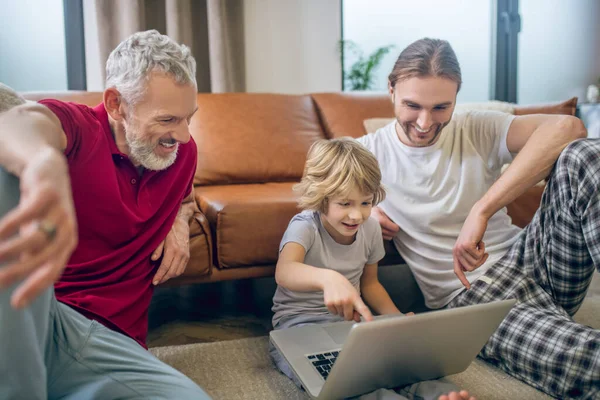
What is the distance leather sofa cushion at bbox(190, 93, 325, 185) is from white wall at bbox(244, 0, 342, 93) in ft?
2.45

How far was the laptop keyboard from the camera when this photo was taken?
109 centimetres

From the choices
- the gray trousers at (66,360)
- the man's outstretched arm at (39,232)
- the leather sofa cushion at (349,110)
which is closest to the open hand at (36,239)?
the man's outstretched arm at (39,232)

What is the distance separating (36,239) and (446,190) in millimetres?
1159

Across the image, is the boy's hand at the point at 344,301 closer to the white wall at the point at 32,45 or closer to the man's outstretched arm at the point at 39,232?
Result: the man's outstretched arm at the point at 39,232

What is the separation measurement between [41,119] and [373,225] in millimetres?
903

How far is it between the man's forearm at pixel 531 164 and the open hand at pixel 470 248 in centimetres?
3

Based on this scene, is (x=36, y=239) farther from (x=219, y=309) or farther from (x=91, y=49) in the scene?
(x=91, y=49)

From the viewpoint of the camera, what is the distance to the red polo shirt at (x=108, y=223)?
1.05 m

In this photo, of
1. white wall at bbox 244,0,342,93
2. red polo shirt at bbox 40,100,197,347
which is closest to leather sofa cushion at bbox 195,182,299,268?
red polo shirt at bbox 40,100,197,347

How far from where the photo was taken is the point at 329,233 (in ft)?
4.56

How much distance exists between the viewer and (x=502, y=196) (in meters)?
1.31

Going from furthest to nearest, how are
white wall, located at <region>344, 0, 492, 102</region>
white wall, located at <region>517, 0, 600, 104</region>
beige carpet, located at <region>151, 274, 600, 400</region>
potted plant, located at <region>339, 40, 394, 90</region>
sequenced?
white wall, located at <region>517, 0, 600, 104</region>
white wall, located at <region>344, 0, 492, 102</region>
potted plant, located at <region>339, 40, 394, 90</region>
beige carpet, located at <region>151, 274, 600, 400</region>

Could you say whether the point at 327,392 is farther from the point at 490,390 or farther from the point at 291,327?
the point at 490,390

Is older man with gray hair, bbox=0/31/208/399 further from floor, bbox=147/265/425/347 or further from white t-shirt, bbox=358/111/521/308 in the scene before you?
white t-shirt, bbox=358/111/521/308
